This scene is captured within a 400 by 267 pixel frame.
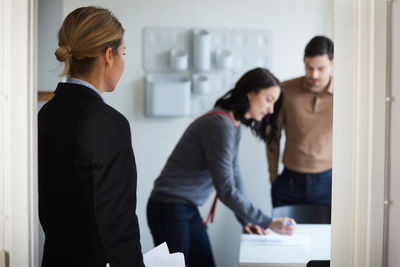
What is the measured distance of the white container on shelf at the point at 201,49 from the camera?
8.25ft

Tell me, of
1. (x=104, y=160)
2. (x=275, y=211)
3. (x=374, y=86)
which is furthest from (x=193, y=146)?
(x=374, y=86)

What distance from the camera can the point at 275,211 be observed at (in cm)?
189

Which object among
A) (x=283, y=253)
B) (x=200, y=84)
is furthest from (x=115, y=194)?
(x=200, y=84)

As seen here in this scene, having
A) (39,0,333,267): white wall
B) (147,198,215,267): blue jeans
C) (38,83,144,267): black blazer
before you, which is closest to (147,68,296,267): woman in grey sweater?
(147,198,215,267): blue jeans

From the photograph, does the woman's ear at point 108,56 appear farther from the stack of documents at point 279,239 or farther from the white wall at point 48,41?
the stack of documents at point 279,239

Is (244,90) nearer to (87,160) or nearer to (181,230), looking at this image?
(181,230)

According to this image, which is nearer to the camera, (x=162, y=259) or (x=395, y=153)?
(x=395, y=153)

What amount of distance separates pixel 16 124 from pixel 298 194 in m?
1.50

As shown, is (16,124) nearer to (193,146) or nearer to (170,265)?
(170,265)

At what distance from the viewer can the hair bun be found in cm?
91

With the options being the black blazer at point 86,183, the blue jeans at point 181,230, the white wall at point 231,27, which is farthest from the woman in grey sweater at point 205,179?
the black blazer at point 86,183

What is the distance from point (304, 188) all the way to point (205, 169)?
0.62m

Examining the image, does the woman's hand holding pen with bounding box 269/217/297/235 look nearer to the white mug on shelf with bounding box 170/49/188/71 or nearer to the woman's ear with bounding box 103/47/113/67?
the woman's ear with bounding box 103/47/113/67

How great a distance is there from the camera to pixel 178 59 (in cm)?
242
